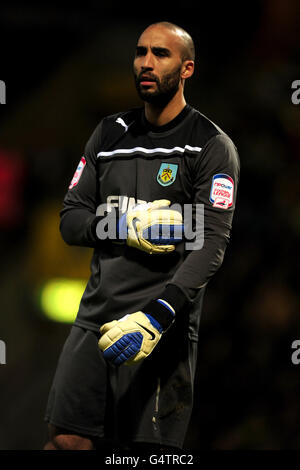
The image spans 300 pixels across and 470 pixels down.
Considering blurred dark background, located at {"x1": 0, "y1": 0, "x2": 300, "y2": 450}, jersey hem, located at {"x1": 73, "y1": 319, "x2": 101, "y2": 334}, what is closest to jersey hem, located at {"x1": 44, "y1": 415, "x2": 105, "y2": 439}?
jersey hem, located at {"x1": 73, "y1": 319, "x2": 101, "y2": 334}

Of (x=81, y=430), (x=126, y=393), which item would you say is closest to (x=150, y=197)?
(x=126, y=393)

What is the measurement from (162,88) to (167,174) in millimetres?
312

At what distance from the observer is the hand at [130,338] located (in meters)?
2.90

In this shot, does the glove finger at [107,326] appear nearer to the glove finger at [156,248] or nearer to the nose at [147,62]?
the glove finger at [156,248]

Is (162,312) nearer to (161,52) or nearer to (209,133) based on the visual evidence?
(209,133)

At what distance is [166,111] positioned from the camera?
3.20 metres

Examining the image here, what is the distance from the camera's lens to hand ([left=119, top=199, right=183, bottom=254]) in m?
3.00

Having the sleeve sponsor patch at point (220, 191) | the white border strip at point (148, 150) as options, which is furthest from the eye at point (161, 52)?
the sleeve sponsor patch at point (220, 191)

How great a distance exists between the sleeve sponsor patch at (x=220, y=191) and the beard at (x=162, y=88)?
36 centimetres

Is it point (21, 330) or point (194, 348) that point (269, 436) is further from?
point (21, 330)

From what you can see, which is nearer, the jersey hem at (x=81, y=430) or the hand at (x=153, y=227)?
the hand at (x=153, y=227)

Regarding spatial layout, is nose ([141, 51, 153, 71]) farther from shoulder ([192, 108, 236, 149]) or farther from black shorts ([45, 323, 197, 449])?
black shorts ([45, 323, 197, 449])

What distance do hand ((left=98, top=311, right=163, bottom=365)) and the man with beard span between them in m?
0.07

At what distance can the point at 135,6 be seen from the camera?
8227 millimetres
